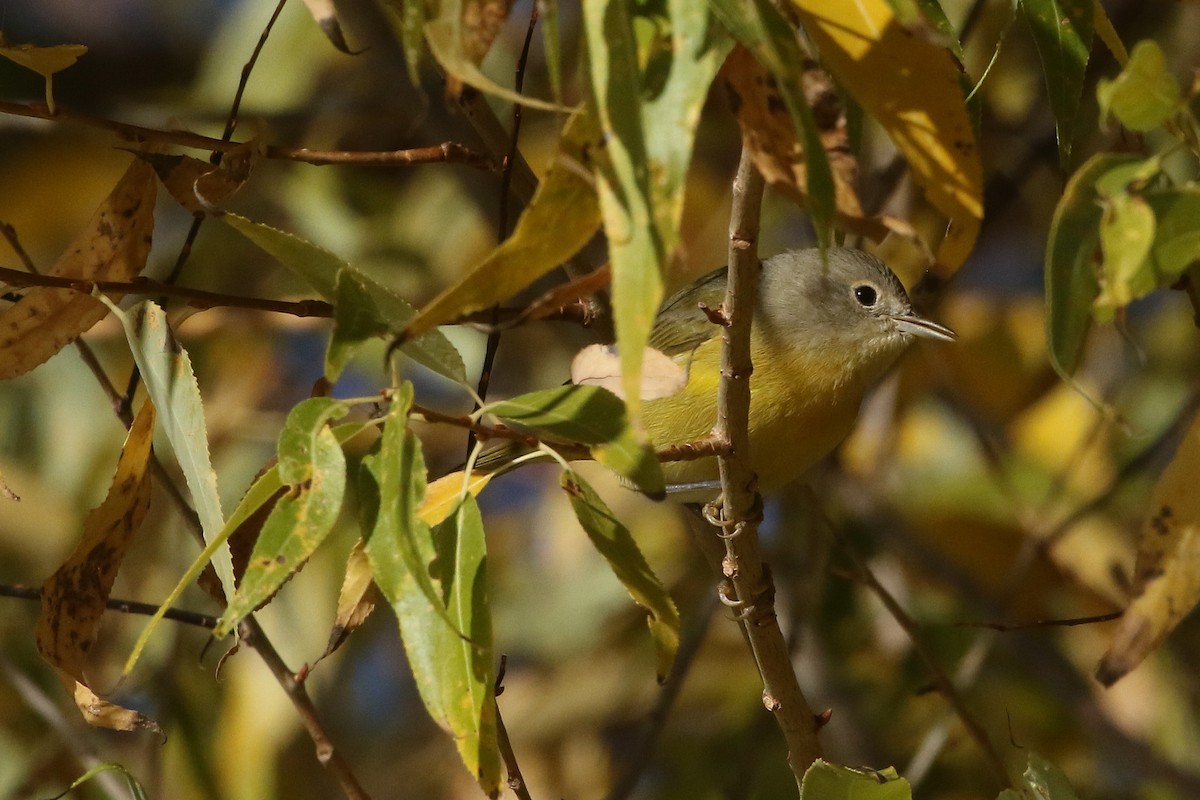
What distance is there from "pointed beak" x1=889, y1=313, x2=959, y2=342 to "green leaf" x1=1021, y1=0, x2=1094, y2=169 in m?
1.34

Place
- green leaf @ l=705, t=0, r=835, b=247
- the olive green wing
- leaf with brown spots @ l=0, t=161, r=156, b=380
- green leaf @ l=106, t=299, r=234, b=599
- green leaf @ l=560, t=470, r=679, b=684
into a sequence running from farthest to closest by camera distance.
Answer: the olive green wing → leaf with brown spots @ l=0, t=161, r=156, b=380 → green leaf @ l=106, t=299, r=234, b=599 → green leaf @ l=560, t=470, r=679, b=684 → green leaf @ l=705, t=0, r=835, b=247

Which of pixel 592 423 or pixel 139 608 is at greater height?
pixel 592 423

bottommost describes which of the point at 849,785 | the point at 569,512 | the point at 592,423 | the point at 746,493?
the point at 569,512

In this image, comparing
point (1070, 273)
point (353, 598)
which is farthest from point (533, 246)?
point (353, 598)

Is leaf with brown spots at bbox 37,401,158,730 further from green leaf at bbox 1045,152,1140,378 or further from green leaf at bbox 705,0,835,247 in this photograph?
green leaf at bbox 1045,152,1140,378

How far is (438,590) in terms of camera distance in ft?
4.65

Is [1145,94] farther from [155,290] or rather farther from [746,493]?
[155,290]

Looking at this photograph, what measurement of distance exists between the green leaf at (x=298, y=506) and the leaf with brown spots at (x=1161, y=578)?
862mm

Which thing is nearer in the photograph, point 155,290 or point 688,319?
point 155,290

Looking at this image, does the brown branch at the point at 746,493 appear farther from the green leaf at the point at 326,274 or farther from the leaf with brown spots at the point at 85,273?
the leaf with brown spots at the point at 85,273

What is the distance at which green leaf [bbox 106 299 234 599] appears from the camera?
1.57 m

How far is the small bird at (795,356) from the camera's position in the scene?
2707 millimetres

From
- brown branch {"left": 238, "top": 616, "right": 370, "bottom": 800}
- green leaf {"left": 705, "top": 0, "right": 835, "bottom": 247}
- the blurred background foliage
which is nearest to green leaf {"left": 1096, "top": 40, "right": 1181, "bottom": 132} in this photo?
green leaf {"left": 705, "top": 0, "right": 835, "bottom": 247}

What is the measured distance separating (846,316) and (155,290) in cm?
164
